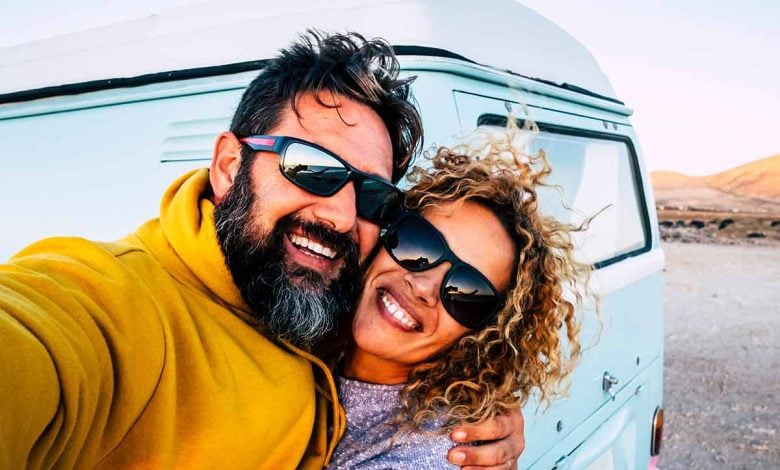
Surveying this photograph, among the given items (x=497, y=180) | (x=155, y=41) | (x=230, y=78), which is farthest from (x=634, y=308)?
(x=155, y=41)

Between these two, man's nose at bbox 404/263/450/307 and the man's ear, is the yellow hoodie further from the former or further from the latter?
man's nose at bbox 404/263/450/307

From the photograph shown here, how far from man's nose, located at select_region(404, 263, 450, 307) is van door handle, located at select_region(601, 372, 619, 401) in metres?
1.15

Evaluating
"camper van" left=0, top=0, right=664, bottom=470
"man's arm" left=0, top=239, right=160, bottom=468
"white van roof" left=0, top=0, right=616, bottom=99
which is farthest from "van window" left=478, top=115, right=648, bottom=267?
"man's arm" left=0, top=239, right=160, bottom=468

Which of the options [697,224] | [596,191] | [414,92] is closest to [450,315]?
[414,92]

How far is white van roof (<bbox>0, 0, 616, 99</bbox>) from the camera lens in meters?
1.79

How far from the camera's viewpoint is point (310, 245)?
1.46 m

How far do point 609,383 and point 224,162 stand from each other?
5.63ft

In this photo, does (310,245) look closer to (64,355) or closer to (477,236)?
(477,236)

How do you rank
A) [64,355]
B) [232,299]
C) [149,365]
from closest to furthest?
[64,355] < [149,365] < [232,299]

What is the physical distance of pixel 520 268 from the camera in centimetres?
162

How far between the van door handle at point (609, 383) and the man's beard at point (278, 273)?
132 cm

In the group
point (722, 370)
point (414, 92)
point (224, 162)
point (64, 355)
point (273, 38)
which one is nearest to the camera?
point (64, 355)

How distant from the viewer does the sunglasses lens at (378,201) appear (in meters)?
1.52

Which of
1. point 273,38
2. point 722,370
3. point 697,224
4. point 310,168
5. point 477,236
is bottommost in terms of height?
point 722,370
